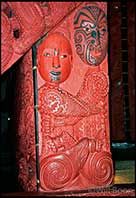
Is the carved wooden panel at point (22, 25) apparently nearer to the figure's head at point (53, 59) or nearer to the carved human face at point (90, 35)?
the figure's head at point (53, 59)

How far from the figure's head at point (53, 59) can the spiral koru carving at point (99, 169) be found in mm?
961

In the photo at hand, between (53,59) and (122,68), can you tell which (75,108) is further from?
(122,68)

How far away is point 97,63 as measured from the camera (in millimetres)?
3418

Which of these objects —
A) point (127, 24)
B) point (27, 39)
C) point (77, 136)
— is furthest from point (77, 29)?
point (127, 24)

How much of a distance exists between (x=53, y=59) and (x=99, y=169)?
52.8 inches

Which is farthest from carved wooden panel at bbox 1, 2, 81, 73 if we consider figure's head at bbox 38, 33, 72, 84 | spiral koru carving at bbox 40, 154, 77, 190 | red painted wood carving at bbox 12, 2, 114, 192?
spiral koru carving at bbox 40, 154, 77, 190

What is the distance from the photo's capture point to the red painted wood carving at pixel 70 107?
126 inches

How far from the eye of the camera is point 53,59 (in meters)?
3.26

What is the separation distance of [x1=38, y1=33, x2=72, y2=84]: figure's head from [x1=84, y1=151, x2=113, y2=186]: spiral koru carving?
961mm

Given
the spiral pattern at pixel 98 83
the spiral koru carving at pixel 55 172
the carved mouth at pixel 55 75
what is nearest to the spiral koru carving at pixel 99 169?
the spiral koru carving at pixel 55 172

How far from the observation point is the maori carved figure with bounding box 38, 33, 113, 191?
3.16 m

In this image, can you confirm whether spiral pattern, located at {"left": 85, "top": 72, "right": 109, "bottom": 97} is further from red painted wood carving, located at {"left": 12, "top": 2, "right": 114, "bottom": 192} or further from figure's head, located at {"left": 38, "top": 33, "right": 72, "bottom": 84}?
figure's head, located at {"left": 38, "top": 33, "right": 72, "bottom": 84}

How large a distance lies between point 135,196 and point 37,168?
3.50ft


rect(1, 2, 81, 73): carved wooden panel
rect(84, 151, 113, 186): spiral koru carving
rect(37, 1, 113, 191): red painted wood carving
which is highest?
rect(1, 2, 81, 73): carved wooden panel
